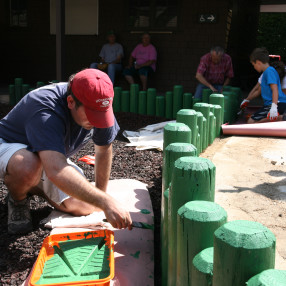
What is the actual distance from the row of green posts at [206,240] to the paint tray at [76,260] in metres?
0.33

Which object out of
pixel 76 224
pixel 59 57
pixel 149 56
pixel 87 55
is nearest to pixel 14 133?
pixel 76 224

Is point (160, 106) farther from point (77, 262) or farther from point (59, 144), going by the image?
point (77, 262)

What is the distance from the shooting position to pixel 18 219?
2799mm

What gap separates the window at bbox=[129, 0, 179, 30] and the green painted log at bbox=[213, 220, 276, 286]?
29.4ft

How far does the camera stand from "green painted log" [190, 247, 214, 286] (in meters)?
1.44

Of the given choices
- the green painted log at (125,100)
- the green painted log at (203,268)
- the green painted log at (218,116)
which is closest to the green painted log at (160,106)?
the green painted log at (125,100)

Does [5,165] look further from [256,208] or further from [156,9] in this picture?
[156,9]

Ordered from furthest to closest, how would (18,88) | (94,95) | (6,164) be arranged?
(18,88)
(6,164)
(94,95)

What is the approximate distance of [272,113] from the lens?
5.84 metres

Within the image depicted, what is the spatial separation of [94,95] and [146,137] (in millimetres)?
3449

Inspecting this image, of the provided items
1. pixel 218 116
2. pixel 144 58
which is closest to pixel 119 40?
pixel 144 58

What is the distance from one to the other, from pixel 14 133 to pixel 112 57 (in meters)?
7.48

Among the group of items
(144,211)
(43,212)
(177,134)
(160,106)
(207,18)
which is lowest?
(43,212)

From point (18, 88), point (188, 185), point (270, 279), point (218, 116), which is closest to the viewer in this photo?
point (270, 279)
